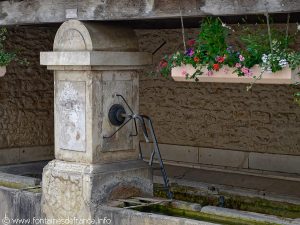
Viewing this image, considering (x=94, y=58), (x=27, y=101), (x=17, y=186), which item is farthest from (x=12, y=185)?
(x=27, y=101)

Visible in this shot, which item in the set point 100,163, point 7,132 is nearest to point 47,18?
point 100,163

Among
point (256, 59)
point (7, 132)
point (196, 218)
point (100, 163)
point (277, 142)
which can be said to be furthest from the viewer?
point (7, 132)

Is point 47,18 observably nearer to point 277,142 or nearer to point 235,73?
point 235,73

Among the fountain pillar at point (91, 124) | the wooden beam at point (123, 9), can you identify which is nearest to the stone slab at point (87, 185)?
the fountain pillar at point (91, 124)

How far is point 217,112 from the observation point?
335 inches

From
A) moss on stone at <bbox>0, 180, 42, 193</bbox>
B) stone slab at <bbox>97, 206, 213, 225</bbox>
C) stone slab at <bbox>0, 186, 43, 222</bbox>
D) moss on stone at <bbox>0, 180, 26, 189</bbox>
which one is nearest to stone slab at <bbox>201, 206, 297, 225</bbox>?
stone slab at <bbox>97, 206, 213, 225</bbox>

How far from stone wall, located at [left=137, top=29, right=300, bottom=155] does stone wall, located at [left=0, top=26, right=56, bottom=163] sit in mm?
1218

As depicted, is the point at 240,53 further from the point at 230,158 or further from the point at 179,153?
the point at 179,153

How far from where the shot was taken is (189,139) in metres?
8.78

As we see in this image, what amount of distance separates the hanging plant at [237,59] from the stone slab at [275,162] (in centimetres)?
305

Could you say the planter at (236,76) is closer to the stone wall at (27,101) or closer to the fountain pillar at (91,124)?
the fountain pillar at (91,124)

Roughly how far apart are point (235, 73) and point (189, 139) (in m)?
4.01

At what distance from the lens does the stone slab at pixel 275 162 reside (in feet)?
25.7

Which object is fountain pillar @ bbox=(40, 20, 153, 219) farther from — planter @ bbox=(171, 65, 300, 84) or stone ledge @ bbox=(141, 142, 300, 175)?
stone ledge @ bbox=(141, 142, 300, 175)
